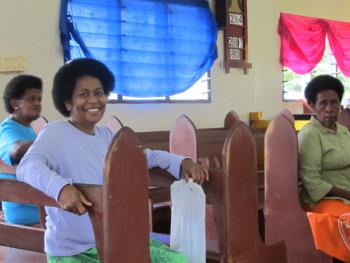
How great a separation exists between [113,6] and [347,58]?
14.1 ft

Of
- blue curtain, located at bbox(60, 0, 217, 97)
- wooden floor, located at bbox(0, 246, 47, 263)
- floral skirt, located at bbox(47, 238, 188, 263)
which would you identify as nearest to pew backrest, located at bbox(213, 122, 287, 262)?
floral skirt, located at bbox(47, 238, 188, 263)

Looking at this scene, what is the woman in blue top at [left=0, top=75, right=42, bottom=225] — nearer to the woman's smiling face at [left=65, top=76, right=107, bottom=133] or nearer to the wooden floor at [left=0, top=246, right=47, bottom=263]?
the wooden floor at [left=0, top=246, right=47, bottom=263]

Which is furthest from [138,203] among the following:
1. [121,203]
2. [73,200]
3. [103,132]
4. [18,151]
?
[18,151]

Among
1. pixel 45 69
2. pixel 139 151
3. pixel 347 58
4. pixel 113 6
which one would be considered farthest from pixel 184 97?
pixel 139 151

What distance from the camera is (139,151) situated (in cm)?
151

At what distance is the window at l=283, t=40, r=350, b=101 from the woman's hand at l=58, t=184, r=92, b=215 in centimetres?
618

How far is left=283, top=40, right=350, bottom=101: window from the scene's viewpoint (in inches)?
290

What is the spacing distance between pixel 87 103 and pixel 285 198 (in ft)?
4.40

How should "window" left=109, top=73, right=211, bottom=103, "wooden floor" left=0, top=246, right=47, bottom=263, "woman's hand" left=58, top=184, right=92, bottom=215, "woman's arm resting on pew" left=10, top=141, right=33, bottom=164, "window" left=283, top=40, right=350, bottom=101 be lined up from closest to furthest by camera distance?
"woman's hand" left=58, top=184, right=92, bottom=215 → "woman's arm resting on pew" left=10, top=141, right=33, bottom=164 → "wooden floor" left=0, top=246, right=47, bottom=263 → "window" left=109, top=73, right=211, bottom=103 → "window" left=283, top=40, right=350, bottom=101

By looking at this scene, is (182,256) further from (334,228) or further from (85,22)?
(85,22)

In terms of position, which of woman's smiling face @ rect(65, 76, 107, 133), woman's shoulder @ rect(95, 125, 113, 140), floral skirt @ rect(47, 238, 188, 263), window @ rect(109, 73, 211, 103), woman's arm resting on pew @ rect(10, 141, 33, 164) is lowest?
floral skirt @ rect(47, 238, 188, 263)

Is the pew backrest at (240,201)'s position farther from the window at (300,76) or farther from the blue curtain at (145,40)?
the window at (300,76)

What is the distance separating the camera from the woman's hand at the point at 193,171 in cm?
180

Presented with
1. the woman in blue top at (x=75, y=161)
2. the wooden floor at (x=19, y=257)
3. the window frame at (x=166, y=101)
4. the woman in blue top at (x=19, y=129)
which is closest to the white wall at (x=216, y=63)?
the window frame at (x=166, y=101)
